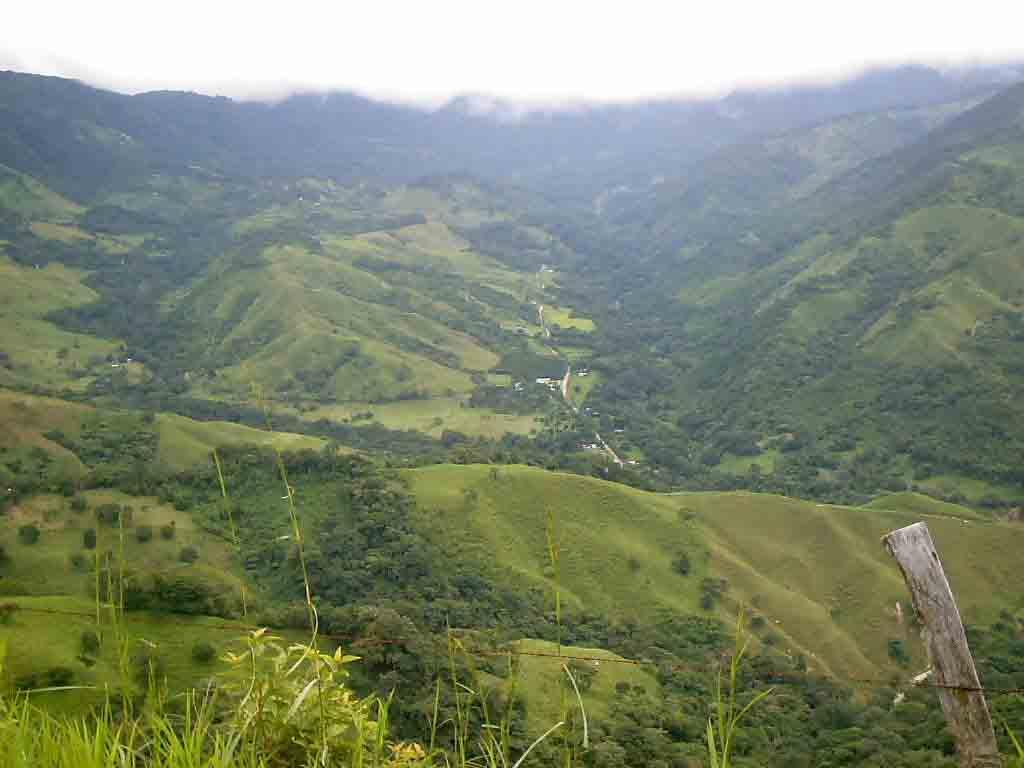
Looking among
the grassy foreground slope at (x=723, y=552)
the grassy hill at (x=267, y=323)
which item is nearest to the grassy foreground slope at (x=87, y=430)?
the grassy foreground slope at (x=723, y=552)

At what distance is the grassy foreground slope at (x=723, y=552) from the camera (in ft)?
174

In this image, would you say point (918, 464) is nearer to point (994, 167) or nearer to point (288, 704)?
point (994, 167)

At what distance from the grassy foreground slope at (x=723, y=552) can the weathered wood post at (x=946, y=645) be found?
46.5 m

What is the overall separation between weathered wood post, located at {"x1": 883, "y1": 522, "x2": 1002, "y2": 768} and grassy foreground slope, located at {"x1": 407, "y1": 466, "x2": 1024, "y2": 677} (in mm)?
46504

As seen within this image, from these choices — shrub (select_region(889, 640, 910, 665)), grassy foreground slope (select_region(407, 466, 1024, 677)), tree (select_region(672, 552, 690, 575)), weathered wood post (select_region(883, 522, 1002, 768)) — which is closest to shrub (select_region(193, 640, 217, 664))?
grassy foreground slope (select_region(407, 466, 1024, 677))

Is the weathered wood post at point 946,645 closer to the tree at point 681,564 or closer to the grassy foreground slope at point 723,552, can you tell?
the grassy foreground slope at point 723,552

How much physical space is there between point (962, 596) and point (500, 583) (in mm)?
35742

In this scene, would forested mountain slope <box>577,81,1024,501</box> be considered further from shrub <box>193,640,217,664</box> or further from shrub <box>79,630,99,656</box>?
shrub <box>79,630,99,656</box>

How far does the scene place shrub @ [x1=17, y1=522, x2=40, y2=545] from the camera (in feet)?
150

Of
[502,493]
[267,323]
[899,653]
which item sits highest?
[267,323]

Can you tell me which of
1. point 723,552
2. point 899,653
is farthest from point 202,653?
point 899,653

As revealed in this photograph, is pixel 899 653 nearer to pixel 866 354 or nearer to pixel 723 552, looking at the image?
pixel 723 552

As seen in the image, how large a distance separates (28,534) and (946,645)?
54.0m

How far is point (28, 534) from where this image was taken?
1811 inches
